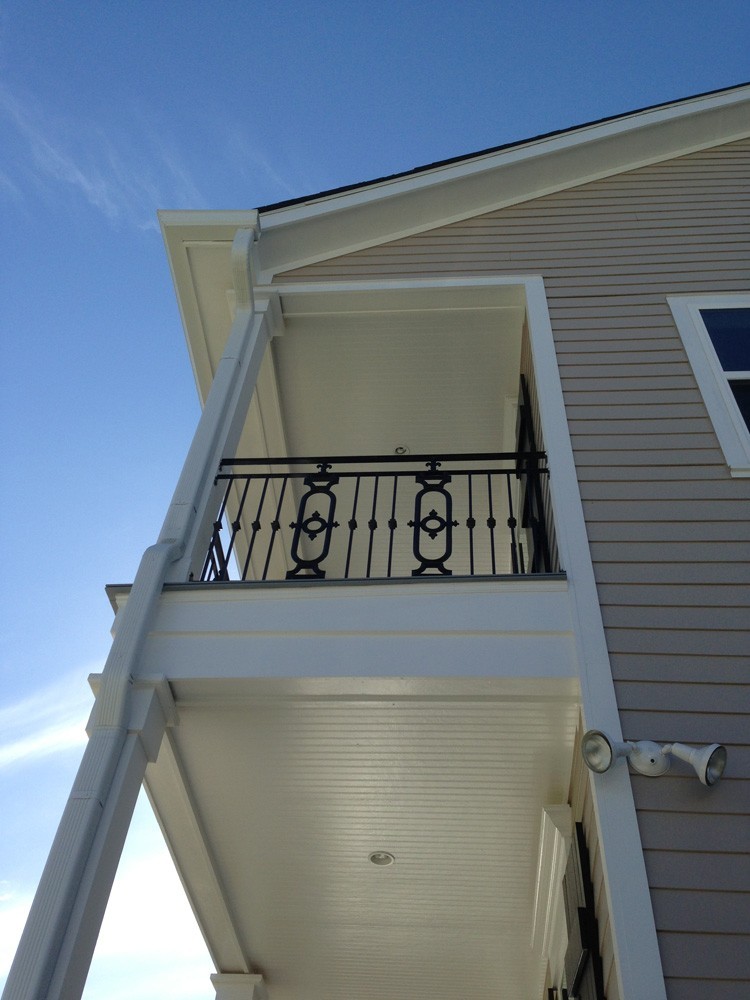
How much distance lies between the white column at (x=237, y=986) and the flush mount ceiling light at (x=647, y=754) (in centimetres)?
391

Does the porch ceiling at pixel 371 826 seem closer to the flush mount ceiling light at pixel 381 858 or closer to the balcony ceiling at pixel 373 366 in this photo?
the flush mount ceiling light at pixel 381 858

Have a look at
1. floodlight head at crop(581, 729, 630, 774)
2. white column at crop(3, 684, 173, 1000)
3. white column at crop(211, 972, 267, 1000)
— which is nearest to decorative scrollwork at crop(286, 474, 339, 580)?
white column at crop(3, 684, 173, 1000)

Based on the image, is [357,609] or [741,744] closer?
[741,744]

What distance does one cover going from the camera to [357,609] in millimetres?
3629

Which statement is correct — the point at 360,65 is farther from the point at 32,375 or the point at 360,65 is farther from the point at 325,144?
the point at 32,375

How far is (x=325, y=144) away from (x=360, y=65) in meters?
1.21

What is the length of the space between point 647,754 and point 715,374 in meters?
2.69

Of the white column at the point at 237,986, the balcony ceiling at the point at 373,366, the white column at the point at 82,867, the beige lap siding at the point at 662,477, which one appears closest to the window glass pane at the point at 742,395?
the beige lap siding at the point at 662,477

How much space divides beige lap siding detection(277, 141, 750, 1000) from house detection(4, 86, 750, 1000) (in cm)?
2

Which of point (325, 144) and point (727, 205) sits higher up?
→ point (325, 144)

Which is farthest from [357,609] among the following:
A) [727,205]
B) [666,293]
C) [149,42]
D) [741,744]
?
[149,42]

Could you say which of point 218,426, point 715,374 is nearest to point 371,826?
point 218,426

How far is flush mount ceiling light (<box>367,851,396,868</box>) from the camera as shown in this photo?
4.78 meters

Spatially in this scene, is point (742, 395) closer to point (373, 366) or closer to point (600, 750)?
point (600, 750)
